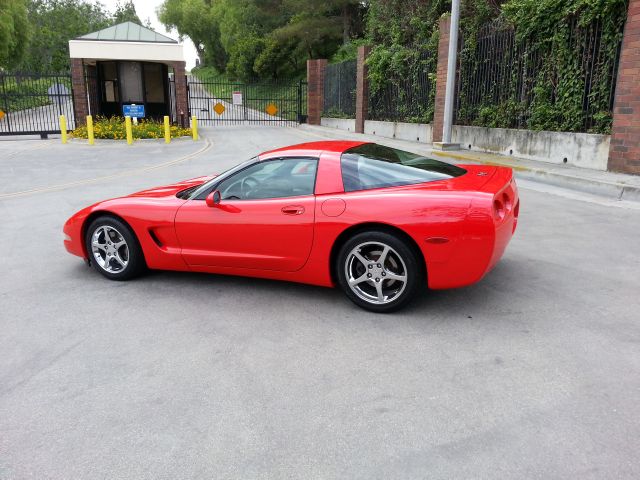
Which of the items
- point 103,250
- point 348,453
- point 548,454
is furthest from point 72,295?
point 548,454

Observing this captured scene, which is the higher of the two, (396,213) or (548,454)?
(396,213)

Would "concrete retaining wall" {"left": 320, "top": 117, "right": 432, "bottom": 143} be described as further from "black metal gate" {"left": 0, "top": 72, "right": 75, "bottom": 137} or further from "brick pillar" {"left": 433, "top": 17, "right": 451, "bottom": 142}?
"black metal gate" {"left": 0, "top": 72, "right": 75, "bottom": 137}

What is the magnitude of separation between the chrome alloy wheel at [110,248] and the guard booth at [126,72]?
2121 cm

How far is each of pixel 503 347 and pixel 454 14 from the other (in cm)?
1231

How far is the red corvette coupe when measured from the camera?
4125 mm

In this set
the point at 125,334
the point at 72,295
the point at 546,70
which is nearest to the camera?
the point at 125,334

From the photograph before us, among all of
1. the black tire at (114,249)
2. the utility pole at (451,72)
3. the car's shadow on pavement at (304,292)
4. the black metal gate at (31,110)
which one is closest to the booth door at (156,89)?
the black metal gate at (31,110)

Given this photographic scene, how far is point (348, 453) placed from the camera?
2723mm

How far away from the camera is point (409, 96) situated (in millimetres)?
19484

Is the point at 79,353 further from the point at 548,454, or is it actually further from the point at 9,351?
the point at 548,454

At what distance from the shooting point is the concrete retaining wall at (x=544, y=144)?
1092 cm


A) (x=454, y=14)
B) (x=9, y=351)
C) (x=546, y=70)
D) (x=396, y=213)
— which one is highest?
(x=454, y=14)

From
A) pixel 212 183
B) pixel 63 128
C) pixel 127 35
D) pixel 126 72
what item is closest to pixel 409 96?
pixel 63 128

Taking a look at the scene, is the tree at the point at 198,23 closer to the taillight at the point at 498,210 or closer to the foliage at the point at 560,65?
the foliage at the point at 560,65
